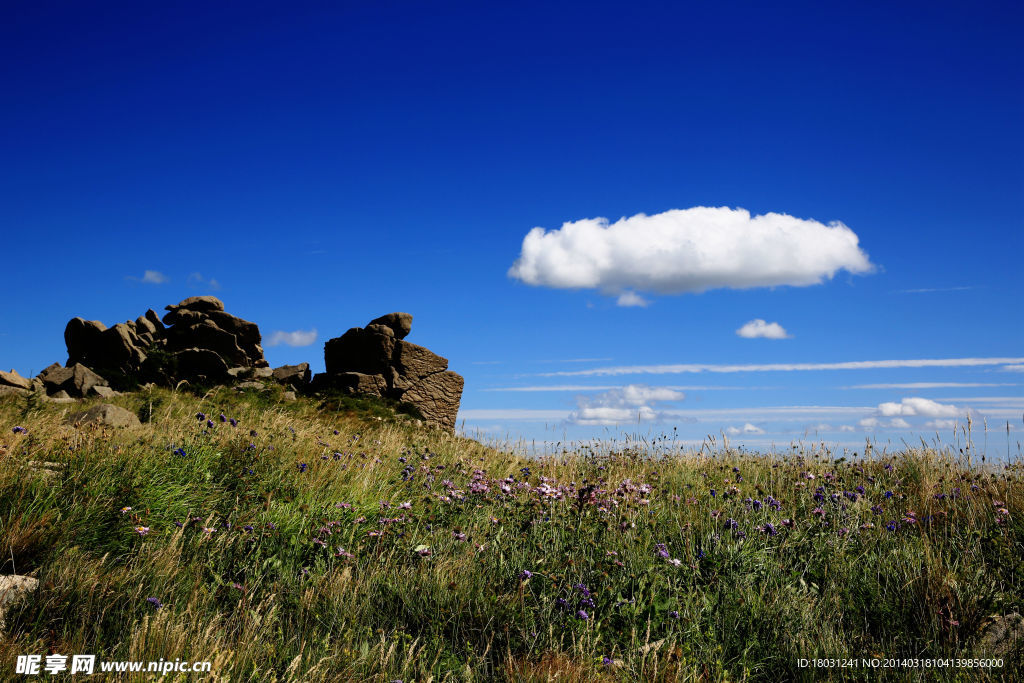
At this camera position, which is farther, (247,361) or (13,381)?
(247,361)

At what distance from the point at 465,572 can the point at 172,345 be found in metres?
20.4

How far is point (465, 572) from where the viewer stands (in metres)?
4.90

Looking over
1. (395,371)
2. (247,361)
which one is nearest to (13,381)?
(247,361)

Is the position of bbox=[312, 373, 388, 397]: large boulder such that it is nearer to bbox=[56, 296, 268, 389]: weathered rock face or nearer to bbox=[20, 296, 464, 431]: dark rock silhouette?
bbox=[20, 296, 464, 431]: dark rock silhouette

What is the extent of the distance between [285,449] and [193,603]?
13.7 feet

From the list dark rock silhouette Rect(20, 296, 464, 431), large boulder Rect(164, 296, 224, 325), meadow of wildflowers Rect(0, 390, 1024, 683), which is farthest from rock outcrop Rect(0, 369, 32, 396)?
meadow of wildflowers Rect(0, 390, 1024, 683)

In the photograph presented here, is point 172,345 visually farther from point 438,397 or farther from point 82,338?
point 438,397

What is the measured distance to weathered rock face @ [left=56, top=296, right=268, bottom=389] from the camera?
66.5 ft

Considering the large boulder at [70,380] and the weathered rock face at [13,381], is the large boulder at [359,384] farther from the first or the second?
the weathered rock face at [13,381]

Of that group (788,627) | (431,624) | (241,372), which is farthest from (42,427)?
(241,372)

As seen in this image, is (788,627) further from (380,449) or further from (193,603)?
(380,449)

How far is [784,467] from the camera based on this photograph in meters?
10.3

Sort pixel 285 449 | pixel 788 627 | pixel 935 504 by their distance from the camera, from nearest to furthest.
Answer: pixel 788 627
pixel 935 504
pixel 285 449

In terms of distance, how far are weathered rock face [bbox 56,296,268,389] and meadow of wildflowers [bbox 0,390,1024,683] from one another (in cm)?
1356
